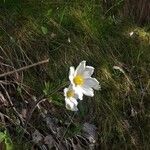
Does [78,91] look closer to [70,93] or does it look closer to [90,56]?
[70,93]

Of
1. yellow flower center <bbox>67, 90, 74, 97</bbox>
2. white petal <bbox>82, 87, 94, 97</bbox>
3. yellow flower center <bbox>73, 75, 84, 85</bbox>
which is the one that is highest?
yellow flower center <bbox>73, 75, 84, 85</bbox>

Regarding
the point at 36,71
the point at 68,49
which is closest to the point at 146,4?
the point at 68,49

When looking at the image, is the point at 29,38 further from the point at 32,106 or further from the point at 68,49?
the point at 32,106

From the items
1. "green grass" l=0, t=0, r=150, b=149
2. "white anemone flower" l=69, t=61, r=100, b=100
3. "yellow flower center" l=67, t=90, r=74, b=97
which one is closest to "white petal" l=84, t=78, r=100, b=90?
"white anemone flower" l=69, t=61, r=100, b=100

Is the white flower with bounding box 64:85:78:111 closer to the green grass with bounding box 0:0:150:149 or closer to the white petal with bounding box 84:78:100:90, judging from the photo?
the white petal with bounding box 84:78:100:90

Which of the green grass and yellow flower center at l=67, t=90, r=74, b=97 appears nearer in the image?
yellow flower center at l=67, t=90, r=74, b=97

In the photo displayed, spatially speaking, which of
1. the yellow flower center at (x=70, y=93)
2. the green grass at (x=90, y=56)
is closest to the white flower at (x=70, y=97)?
the yellow flower center at (x=70, y=93)

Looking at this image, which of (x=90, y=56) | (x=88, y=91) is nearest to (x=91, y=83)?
(x=88, y=91)
